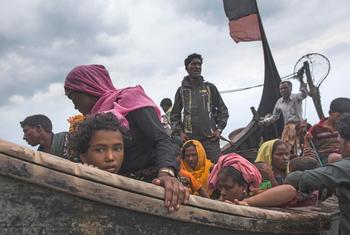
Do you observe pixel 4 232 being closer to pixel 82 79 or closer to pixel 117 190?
pixel 117 190

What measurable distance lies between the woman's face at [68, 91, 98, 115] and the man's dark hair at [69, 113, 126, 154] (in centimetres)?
26

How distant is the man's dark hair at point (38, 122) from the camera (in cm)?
422

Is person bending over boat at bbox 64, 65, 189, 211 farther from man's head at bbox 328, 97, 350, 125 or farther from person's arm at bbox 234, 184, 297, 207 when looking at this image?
man's head at bbox 328, 97, 350, 125

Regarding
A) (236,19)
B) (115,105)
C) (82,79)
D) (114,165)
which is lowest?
(114,165)

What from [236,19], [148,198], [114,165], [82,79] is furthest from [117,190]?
[236,19]

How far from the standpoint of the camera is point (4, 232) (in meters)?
1.10

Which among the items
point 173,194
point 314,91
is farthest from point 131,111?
point 314,91

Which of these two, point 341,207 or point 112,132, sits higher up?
point 112,132

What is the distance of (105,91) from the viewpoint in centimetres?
205

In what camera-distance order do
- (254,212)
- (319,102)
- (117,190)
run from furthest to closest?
(319,102), (254,212), (117,190)

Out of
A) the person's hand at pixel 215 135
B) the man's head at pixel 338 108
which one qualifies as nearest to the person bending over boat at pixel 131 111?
the man's head at pixel 338 108

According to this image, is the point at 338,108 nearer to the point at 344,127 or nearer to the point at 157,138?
the point at 344,127

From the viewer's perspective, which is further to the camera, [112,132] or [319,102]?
[319,102]

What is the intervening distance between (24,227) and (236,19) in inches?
310
